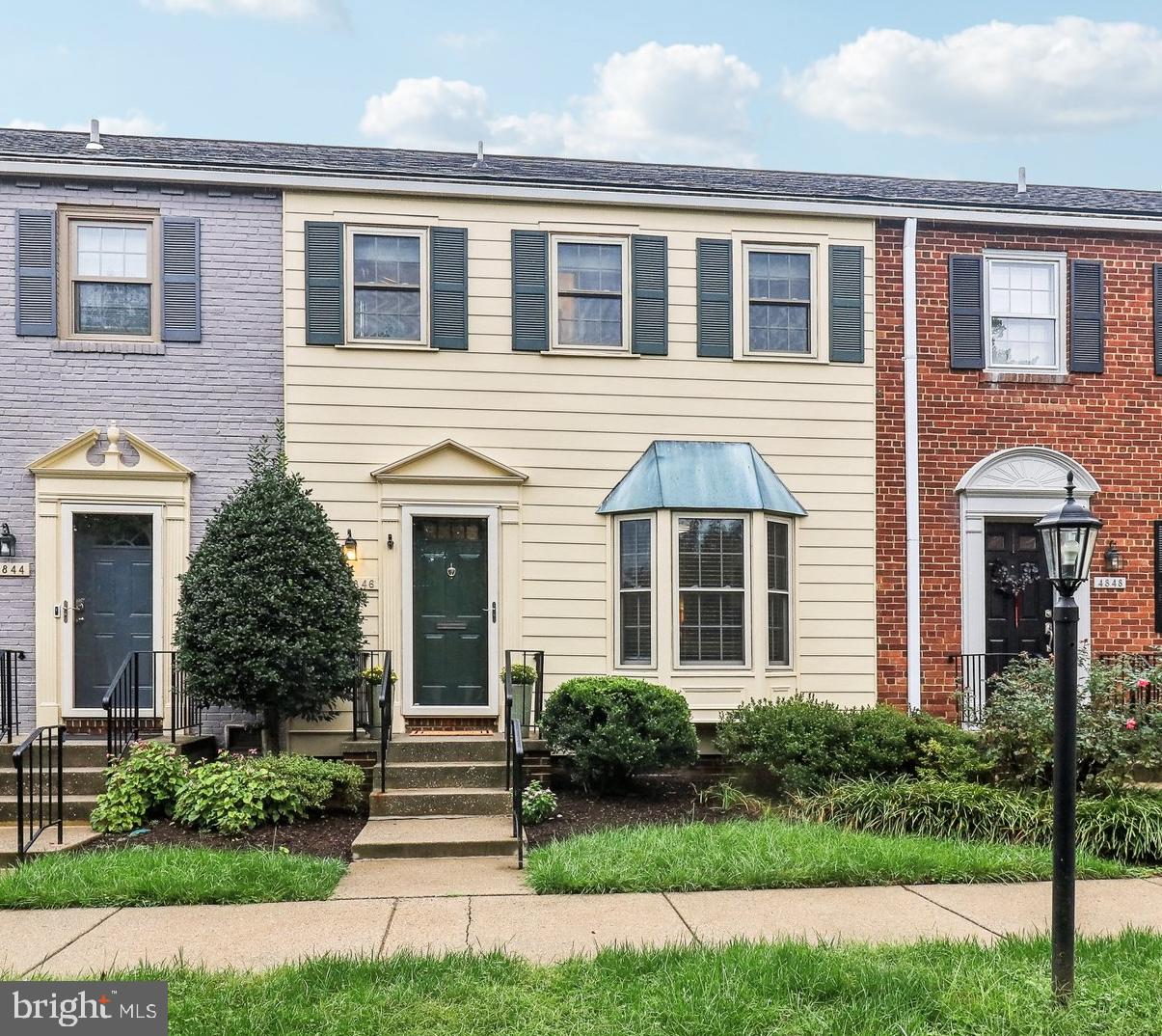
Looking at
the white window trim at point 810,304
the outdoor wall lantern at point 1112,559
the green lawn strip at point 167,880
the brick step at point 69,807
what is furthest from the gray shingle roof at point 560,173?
the green lawn strip at point 167,880

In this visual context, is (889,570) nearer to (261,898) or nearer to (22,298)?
(261,898)

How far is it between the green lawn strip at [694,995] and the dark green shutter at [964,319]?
6.93 metres

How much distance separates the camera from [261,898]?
568 centimetres

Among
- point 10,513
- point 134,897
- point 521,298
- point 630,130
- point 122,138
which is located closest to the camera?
point 134,897

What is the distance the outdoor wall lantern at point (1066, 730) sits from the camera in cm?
403

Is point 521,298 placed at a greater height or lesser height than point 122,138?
lesser

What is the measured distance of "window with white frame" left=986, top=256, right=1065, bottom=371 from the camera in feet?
34.6

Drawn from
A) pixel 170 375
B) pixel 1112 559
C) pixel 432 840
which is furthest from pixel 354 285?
pixel 1112 559

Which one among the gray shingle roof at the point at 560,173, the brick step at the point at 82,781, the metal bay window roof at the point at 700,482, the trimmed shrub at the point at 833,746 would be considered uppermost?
the gray shingle roof at the point at 560,173

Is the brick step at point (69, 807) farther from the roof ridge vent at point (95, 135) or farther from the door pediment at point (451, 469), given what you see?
the roof ridge vent at point (95, 135)

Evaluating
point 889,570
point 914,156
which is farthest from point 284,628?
point 914,156

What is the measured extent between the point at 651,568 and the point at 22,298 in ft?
21.7

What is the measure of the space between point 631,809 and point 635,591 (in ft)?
7.45

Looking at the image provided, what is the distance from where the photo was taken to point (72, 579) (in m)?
9.33
